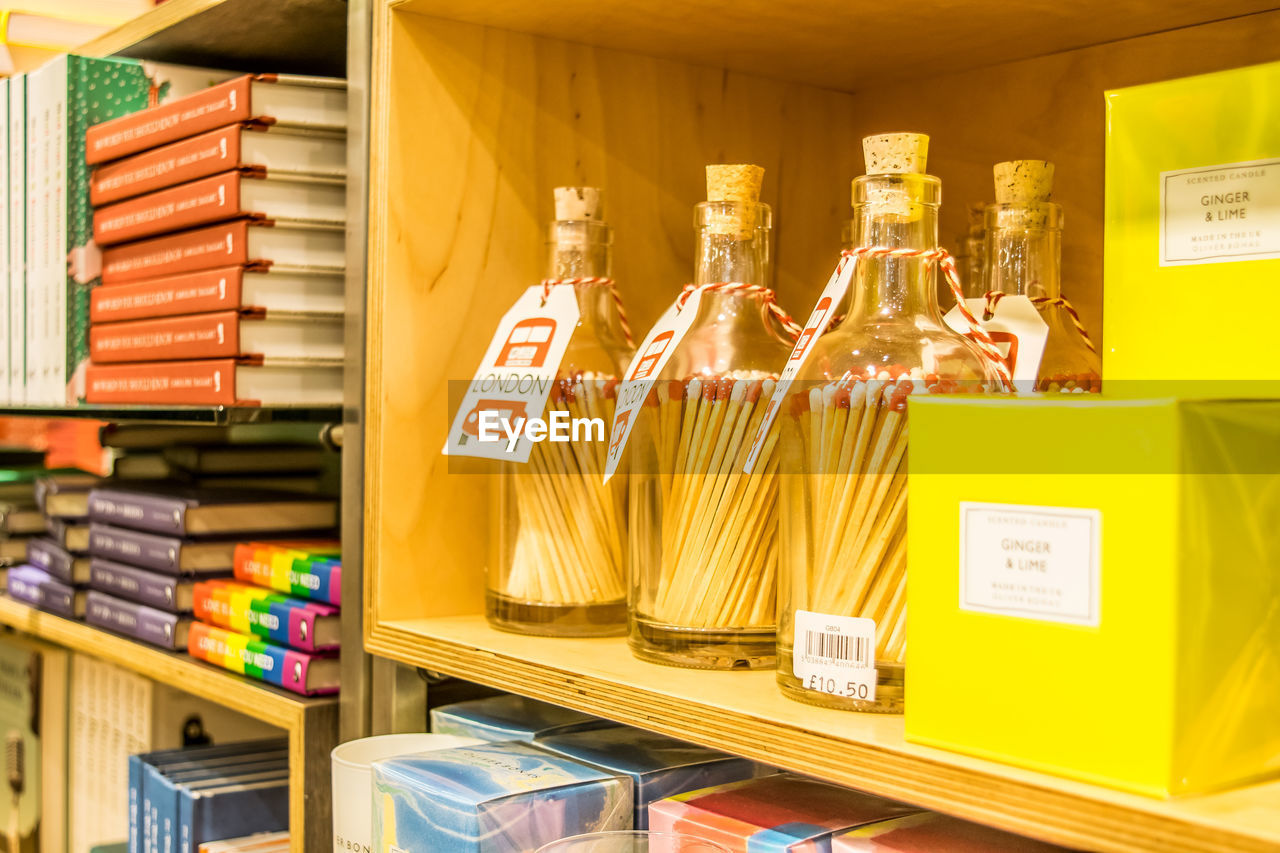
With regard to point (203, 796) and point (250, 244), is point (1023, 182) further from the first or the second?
point (203, 796)

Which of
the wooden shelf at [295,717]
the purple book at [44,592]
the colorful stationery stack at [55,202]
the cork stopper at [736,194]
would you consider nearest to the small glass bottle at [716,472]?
the cork stopper at [736,194]

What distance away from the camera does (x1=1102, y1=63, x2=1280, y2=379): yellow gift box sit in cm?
68

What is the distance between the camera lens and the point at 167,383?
1.30m

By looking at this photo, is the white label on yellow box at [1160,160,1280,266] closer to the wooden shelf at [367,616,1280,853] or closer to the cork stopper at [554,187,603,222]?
the wooden shelf at [367,616,1280,853]

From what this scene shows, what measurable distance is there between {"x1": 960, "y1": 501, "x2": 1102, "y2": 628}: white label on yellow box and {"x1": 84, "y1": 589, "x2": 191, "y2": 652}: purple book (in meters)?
1.02

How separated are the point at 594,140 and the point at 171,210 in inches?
18.9

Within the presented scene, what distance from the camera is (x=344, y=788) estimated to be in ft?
3.13

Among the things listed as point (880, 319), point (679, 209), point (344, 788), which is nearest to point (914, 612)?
point (880, 319)

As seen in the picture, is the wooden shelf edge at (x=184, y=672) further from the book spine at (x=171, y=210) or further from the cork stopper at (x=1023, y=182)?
the cork stopper at (x=1023, y=182)

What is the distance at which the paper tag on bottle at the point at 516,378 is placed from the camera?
0.98 meters

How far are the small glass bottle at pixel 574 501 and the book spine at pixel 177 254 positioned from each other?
39cm

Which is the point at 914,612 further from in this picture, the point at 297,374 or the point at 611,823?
the point at 297,374

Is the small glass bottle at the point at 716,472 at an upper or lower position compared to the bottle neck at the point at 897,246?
lower

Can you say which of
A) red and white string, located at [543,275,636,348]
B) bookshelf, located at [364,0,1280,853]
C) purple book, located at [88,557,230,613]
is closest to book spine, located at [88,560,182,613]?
purple book, located at [88,557,230,613]
